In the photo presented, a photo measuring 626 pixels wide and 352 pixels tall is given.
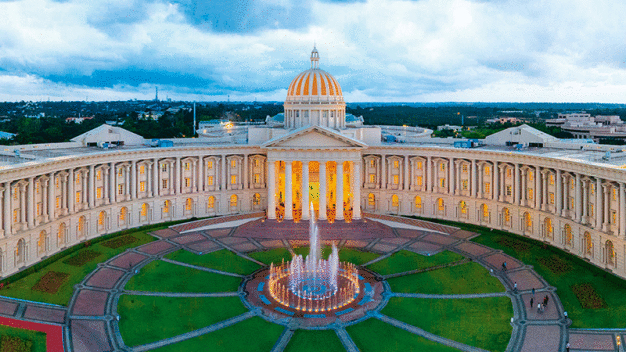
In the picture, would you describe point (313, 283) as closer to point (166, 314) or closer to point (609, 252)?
point (166, 314)

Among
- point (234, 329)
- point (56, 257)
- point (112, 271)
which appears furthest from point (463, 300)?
point (56, 257)

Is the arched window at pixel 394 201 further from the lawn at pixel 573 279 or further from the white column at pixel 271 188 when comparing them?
the white column at pixel 271 188

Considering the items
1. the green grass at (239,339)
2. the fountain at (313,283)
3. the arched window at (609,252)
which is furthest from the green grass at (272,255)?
the arched window at (609,252)

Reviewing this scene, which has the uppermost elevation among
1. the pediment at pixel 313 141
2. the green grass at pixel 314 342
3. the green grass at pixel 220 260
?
the pediment at pixel 313 141

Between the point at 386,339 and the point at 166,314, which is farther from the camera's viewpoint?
the point at 166,314

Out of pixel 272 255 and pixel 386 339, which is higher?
pixel 272 255

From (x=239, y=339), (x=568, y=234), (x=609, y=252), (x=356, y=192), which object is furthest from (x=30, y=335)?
(x=568, y=234)

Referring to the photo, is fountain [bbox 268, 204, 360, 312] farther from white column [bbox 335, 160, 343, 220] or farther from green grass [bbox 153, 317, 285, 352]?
white column [bbox 335, 160, 343, 220]
